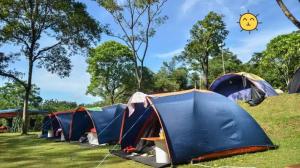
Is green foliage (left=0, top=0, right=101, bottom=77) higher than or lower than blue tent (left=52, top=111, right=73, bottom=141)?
higher

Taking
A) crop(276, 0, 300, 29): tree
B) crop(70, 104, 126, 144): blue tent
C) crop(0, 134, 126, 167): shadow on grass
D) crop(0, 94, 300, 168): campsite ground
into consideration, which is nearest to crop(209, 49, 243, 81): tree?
crop(0, 94, 300, 168): campsite ground

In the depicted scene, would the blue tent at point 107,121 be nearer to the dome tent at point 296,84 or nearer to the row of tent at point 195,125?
the row of tent at point 195,125

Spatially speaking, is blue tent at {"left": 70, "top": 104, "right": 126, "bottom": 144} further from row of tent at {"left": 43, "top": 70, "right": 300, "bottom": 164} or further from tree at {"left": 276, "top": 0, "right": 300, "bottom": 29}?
tree at {"left": 276, "top": 0, "right": 300, "bottom": 29}

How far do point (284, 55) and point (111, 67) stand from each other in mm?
21140

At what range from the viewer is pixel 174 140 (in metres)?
10.0

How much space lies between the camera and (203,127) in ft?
34.0

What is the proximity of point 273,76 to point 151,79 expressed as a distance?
1696 cm

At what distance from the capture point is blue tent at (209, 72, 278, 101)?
21.7 metres

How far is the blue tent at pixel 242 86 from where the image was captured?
21.7m

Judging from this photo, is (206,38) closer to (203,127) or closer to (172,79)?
(172,79)

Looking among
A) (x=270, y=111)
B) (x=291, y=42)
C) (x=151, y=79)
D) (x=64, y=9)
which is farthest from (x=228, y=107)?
(x=151, y=79)

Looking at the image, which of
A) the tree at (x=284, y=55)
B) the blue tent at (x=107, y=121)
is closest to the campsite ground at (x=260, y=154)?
the blue tent at (x=107, y=121)

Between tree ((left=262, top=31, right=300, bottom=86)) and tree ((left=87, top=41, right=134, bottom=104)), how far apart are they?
17.2 m

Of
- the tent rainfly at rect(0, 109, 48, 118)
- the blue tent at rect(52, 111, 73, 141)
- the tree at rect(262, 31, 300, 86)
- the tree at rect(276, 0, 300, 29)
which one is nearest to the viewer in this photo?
the tree at rect(276, 0, 300, 29)
